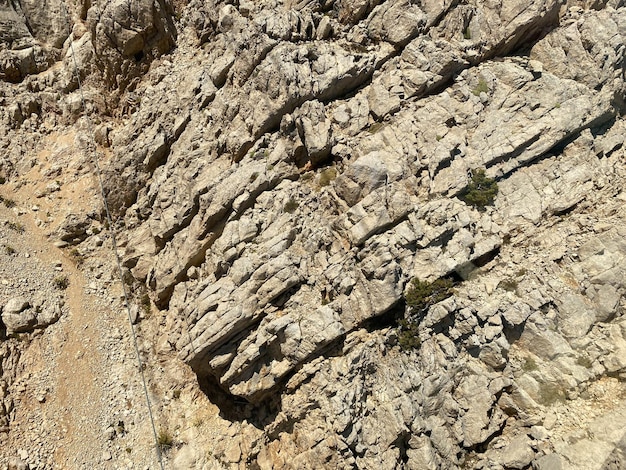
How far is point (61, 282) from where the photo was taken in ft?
68.5

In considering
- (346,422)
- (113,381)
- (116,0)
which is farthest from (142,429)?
(116,0)

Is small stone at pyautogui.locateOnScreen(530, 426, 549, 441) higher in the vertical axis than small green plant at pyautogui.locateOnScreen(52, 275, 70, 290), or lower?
lower

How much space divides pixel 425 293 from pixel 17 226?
78.4 feet

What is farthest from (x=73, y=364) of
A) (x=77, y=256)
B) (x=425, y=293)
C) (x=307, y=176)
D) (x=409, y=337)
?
(x=425, y=293)

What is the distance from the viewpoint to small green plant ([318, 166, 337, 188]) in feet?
65.0

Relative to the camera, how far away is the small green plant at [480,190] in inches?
747

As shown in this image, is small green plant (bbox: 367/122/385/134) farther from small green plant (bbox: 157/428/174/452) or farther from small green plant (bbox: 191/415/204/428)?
small green plant (bbox: 157/428/174/452)

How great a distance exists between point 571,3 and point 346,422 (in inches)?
1064

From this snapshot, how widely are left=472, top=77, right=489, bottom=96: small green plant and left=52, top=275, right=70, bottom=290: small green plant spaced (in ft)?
85.9

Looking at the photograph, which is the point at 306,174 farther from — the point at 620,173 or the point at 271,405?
the point at 620,173

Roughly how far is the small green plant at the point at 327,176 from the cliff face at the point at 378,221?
12 cm

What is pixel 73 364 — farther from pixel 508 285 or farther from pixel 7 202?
pixel 508 285

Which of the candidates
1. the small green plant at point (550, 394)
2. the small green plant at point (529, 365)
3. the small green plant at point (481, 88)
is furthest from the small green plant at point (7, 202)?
the small green plant at point (550, 394)

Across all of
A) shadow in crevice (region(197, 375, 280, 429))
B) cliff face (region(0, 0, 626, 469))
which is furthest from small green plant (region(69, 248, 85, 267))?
shadow in crevice (region(197, 375, 280, 429))
